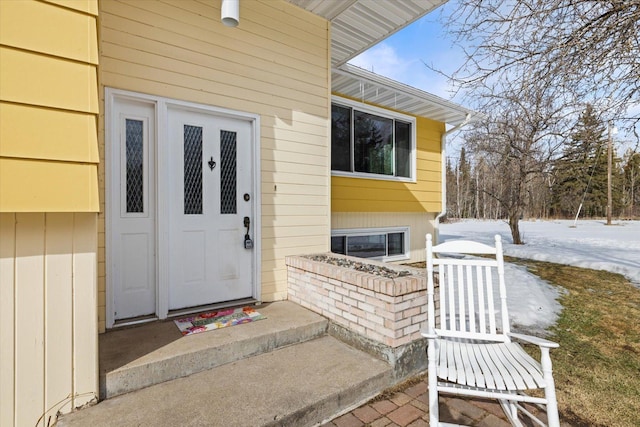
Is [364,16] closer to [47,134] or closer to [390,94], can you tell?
[390,94]

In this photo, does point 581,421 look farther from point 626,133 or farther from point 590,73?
point 626,133

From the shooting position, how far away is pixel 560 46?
3.15 meters

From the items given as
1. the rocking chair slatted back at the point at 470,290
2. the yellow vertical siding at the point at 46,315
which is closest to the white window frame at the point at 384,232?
the rocking chair slatted back at the point at 470,290

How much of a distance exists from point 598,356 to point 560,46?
9.89 feet

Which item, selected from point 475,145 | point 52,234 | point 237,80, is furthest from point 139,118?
point 475,145

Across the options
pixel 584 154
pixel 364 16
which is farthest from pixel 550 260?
pixel 364 16

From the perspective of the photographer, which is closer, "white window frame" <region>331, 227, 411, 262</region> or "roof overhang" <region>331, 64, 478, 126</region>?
"roof overhang" <region>331, 64, 478, 126</region>

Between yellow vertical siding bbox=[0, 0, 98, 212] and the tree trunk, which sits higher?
yellow vertical siding bbox=[0, 0, 98, 212]

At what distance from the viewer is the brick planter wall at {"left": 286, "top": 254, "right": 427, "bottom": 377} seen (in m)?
2.31

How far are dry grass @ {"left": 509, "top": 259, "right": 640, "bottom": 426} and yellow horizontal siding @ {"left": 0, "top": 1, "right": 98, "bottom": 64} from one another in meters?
3.51

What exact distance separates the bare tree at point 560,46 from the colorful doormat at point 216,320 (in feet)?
12.0

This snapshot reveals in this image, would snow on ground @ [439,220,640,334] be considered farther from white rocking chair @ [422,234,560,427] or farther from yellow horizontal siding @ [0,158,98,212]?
yellow horizontal siding @ [0,158,98,212]

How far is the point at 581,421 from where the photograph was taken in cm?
189

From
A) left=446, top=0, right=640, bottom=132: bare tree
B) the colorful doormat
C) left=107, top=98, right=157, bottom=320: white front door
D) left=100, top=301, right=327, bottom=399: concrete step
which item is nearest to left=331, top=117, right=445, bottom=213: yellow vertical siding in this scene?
left=446, top=0, right=640, bottom=132: bare tree
